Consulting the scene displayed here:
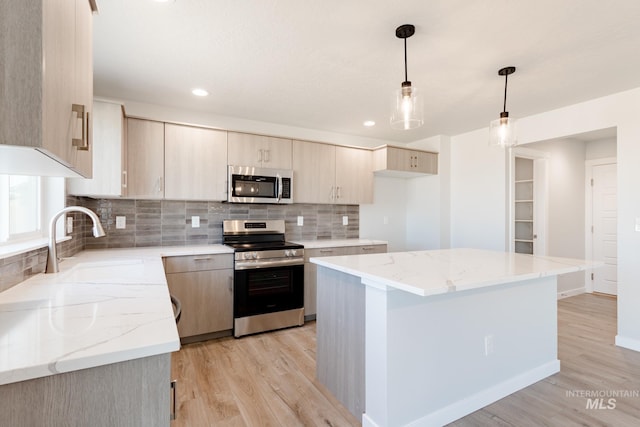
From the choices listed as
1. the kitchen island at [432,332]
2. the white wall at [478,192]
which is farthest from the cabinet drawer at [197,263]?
the white wall at [478,192]

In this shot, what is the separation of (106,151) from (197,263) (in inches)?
48.0

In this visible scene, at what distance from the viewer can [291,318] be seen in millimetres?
3275

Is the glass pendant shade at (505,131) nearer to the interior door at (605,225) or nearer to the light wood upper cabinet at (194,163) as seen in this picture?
the light wood upper cabinet at (194,163)

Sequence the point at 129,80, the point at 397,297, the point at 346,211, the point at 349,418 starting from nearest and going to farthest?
the point at 397,297
the point at 349,418
the point at 129,80
the point at 346,211

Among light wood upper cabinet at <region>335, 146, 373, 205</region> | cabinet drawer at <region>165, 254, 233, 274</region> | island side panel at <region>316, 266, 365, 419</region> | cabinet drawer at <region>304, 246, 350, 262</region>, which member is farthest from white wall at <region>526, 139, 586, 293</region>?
cabinet drawer at <region>165, 254, 233, 274</region>

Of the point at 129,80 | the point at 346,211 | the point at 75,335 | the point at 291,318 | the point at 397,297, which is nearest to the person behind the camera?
the point at 75,335

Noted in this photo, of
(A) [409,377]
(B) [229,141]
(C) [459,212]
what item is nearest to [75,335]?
(A) [409,377]

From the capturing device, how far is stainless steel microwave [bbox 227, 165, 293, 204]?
3.30m

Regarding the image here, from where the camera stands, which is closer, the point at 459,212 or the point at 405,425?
the point at 405,425

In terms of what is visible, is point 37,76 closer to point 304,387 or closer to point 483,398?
point 304,387

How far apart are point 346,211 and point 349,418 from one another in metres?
2.79

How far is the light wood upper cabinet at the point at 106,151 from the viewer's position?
8.28ft

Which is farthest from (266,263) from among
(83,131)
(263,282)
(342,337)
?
(83,131)

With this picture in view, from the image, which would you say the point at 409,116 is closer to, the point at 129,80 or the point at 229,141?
the point at 229,141
